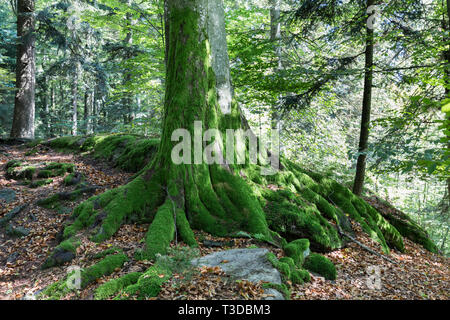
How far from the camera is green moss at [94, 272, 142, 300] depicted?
3264 mm

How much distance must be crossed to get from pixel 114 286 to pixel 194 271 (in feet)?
3.26

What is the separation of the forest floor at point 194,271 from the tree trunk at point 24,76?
612cm

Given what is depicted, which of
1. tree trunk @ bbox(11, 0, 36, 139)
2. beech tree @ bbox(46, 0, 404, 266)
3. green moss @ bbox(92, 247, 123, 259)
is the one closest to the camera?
green moss @ bbox(92, 247, 123, 259)

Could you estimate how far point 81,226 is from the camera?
5000 mm

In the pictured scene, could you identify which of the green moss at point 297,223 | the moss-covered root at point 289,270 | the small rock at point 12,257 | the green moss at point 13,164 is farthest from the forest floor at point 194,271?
the green moss at point 13,164

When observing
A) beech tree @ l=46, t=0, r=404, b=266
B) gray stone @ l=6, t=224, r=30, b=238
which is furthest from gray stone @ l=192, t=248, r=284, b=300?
gray stone @ l=6, t=224, r=30, b=238

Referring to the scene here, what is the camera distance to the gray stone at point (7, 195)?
6.39 metres

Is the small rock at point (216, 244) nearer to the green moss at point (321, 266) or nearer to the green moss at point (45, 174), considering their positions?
the green moss at point (321, 266)

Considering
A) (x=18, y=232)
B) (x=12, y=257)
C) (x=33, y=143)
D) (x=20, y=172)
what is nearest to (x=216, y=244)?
(x=12, y=257)

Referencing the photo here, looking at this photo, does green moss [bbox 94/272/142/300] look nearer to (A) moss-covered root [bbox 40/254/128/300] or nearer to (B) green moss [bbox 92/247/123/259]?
(A) moss-covered root [bbox 40/254/128/300]

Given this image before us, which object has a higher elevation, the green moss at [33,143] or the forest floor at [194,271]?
the green moss at [33,143]

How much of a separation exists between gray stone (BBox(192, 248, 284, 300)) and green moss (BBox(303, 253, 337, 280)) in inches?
51.9

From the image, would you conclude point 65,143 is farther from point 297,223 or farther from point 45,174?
point 297,223
